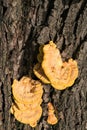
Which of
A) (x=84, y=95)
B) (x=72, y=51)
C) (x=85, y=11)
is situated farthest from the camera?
(x=84, y=95)

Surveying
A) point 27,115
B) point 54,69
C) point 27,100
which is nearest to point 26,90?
point 27,100

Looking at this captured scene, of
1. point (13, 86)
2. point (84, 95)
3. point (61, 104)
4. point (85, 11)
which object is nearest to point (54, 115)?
point (61, 104)

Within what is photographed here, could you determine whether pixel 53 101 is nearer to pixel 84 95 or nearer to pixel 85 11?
pixel 84 95

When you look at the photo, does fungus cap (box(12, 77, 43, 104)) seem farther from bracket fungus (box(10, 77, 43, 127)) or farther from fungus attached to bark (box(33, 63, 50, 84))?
fungus attached to bark (box(33, 63, 50, 84))

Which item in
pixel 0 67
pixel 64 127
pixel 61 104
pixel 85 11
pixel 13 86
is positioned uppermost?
pixel 85 11

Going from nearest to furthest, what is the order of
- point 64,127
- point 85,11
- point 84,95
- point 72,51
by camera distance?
point 85,11, point 72,51, point 84,95, point 64,127

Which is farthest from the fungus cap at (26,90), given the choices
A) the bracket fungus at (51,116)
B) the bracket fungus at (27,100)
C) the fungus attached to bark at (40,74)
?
the bracket fungus at (51,116)

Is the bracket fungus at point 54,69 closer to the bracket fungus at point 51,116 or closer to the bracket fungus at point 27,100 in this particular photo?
the bracket fungus at point 27,100
